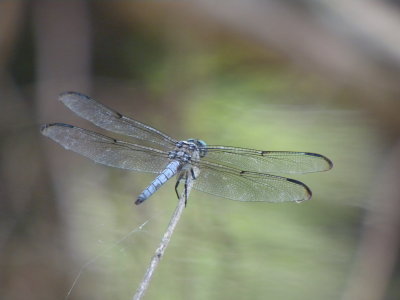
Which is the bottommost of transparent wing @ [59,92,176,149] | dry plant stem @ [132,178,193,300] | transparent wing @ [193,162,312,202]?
dry plant stem @ [132,178,193,300]

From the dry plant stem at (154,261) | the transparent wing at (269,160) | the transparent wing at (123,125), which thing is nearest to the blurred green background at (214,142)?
the transparent wing at (123,125)

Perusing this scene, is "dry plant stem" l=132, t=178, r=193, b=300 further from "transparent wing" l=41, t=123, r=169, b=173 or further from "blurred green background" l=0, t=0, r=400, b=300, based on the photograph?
"blurred green background" l=0, t=0, r=400, b=300

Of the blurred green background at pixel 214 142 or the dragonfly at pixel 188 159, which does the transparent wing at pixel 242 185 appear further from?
the blurred green background at pixel 214 142

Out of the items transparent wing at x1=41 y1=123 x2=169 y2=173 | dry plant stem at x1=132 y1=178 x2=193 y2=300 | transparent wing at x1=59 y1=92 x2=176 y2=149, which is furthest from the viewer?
transparent wing at x1=59 y1=92 x2=176 y2=149

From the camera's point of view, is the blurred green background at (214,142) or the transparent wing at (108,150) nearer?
the transparent wing at (108,150)

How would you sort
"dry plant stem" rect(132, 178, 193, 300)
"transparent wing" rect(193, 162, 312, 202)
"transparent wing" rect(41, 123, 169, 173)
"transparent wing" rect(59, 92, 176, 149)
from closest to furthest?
"dry plant stem" rect(132, 178, 193, 300) → "transparent wing" rect(193, 162, 312, 202) → "transparent wing" rect(41, 123, 169, 173) → "transparent wing" rect(59, 92, 176, 149)

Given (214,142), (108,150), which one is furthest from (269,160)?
(214,142)

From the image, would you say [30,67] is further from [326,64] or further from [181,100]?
[326,64]

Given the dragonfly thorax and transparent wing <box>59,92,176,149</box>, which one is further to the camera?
transparent wing <box>59,92,176,149</box>

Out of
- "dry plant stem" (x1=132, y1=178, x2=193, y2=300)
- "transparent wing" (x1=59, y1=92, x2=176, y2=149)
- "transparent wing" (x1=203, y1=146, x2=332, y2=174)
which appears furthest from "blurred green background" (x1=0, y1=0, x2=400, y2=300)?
"dry plant stem" (x1=132, y1=178, x2=193, y2=300)
